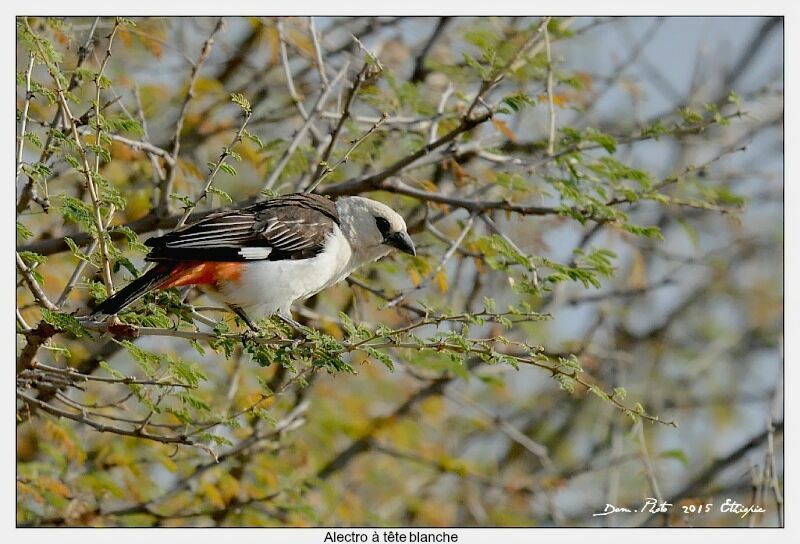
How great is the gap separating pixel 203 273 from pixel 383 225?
1.27 metres

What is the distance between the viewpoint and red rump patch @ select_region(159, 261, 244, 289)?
4898 millimetres

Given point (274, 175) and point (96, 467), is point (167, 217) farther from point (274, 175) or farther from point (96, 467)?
point (96, 467)

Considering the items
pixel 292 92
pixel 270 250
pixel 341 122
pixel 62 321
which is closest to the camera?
pixel 62 321

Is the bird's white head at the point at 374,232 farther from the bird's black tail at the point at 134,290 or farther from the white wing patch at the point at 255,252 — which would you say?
the bird's black tail at the point at 134,290

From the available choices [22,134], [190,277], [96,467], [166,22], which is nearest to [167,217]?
[190,277]

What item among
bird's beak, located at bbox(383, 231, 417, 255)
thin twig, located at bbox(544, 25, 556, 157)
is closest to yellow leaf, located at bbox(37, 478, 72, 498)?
bird's beak, located at bbox(383, 231, 417, 255)

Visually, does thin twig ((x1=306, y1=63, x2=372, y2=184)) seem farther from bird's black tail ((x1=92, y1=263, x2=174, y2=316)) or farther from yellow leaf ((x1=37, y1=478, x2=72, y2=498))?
yellow leaf ((x1=37, y1=478, x2=72, y2=498))

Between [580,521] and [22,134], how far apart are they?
8095 mm

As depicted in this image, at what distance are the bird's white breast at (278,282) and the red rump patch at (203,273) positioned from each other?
4 centimetres

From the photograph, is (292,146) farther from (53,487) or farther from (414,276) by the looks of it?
(53,487)

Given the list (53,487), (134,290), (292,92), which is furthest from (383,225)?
(53,487)

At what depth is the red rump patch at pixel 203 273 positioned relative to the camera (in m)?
Answer: 4.90

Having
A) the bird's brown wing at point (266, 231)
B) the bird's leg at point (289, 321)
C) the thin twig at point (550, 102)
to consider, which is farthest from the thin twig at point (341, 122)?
the thin twig at point (550, 102)

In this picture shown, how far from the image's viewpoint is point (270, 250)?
5.41 meters
